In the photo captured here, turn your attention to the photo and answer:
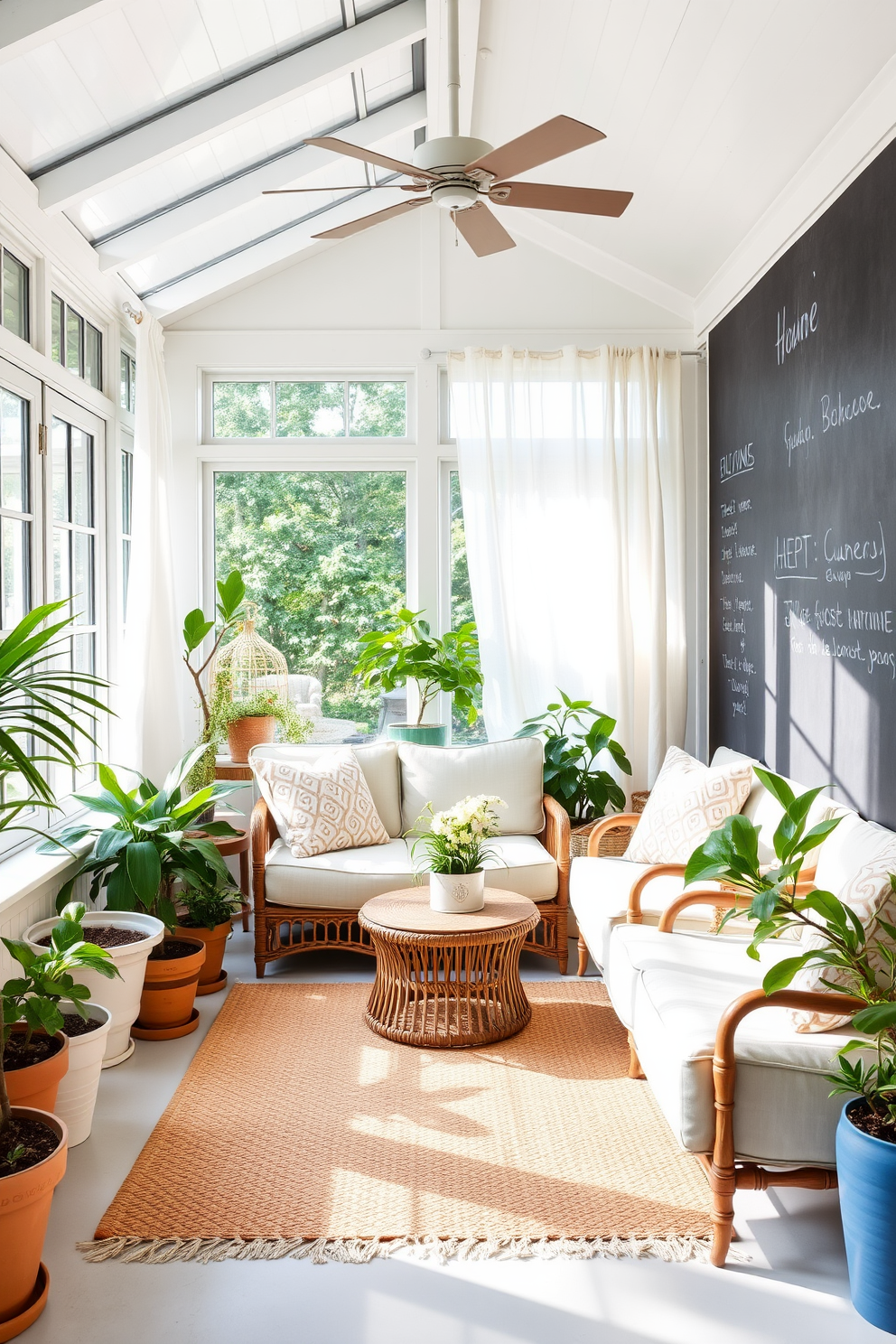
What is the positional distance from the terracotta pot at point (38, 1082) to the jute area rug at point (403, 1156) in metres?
0.29

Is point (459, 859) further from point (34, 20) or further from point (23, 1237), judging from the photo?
point (34, 20)

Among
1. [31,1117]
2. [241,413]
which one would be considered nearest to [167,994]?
[31,1117]

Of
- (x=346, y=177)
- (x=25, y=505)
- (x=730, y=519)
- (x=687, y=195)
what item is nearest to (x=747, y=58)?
(x=687, y=195)

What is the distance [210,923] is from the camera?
12.2ft

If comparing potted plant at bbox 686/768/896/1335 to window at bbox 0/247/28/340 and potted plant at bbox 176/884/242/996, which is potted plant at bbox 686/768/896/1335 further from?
window at bbox 0/247/28/340

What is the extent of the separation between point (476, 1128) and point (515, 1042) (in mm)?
619

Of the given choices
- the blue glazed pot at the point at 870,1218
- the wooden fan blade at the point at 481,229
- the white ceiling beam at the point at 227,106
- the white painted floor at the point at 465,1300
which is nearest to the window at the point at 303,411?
the white ceiling beam at the point at 227,106

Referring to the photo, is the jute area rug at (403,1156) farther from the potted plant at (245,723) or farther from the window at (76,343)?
the window at (76,343)

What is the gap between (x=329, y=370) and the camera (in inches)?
209

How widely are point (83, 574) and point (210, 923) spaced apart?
1.62 meters

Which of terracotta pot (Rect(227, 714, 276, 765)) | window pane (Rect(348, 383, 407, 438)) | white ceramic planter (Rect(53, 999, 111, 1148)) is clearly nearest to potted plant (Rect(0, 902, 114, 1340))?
white ceramic planter (Rect(53, 999, 111, 1148))

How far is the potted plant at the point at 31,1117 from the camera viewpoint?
1.94 m

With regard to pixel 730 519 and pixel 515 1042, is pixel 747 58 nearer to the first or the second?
pixel 730 519

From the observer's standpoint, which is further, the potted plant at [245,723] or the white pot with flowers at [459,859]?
the potted plant at [245,723]
